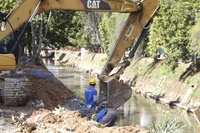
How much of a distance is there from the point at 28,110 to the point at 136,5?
14.8 feet

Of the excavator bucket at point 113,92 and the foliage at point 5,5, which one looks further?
the foliage at point 5,5

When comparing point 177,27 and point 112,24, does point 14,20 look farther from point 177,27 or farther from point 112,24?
point 112,24

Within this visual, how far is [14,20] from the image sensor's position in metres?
12.8

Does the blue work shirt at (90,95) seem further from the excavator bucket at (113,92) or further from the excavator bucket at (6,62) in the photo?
the excavator bucket at (6,62)

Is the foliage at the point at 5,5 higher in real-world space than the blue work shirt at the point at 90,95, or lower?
higher

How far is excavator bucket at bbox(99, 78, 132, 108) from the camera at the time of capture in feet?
42.6

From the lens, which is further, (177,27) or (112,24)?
(112,24)

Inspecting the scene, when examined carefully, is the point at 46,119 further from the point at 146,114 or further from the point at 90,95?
the point at 146,114

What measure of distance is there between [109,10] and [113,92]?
2.44m

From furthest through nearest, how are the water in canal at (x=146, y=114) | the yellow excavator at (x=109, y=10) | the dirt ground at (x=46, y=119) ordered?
the water in canal at (x=146, y=114) → the yellow excavator at (x=109, y=10) → the dirt ground at (x=46, y=119)

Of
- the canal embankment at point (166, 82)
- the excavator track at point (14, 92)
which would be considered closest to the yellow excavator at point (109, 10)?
→ the excavator track at point (14, 92)

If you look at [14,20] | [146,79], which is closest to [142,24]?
[14,20]

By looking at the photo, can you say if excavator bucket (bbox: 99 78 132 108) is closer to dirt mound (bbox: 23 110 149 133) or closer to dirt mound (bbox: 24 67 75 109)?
dirt mound (bbox: 24 67 75 109)

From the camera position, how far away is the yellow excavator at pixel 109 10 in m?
12.8
